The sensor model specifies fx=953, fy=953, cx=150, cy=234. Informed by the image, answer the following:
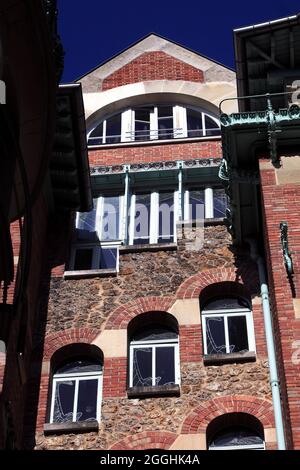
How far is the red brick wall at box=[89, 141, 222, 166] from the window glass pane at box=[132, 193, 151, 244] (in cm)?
135

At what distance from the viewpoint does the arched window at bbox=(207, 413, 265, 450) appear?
16.6 meters

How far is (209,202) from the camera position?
2262 cm

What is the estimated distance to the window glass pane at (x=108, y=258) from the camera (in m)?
21.2

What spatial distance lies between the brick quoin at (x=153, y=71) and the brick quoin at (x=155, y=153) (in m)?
3.21

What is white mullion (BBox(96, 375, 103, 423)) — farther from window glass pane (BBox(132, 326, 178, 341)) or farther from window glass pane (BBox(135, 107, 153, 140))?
window glass pane (BBox(135, 107, 153, 140))

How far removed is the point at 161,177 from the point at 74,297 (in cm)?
497

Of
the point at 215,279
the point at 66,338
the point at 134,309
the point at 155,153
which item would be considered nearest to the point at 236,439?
the point at 134,309

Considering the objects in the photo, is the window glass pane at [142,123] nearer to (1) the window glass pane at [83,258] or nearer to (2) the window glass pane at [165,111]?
(2) the window glass pane at [165,111]

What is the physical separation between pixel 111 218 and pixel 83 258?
1608 millimetres

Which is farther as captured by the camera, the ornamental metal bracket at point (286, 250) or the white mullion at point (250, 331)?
the white mullion at point (250, 331)

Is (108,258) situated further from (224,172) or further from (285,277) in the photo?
(285,277)

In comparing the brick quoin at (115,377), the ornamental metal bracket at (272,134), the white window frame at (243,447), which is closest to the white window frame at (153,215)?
the brick quoin at (115,377)

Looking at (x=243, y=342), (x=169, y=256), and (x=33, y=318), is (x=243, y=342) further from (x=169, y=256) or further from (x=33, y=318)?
(x=33, y=318)

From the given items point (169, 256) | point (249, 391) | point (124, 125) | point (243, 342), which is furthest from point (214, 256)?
point (124, 125)
